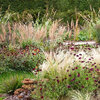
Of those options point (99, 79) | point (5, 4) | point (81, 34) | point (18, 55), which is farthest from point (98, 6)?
point (99, 79)

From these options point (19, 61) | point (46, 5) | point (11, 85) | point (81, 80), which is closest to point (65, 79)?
point (81, 80)

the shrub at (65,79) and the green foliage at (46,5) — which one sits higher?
the green foliage at (46,5)

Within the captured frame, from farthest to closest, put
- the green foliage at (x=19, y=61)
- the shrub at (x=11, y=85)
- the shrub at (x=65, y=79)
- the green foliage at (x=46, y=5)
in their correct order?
the green foliage at (x=46, y=5)
the green foliage at (x=19, y=61)
the shrub at (x=11, y=85)
the shrub at (x=65, y=79)

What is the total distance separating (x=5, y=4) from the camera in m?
13.6

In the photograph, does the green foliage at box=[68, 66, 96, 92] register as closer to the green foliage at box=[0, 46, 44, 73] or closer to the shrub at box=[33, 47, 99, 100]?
the shrub at box=[33, 47, 99, 100]

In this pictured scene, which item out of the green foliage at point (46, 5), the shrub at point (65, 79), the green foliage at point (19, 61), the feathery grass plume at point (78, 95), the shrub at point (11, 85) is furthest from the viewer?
the green foliage at point (46, 5)

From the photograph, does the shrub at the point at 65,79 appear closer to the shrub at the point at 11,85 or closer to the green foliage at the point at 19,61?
the shrub at the point at 11,85

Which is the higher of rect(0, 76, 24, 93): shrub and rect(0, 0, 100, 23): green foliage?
rect(0, 0, 100, 23): green foliage

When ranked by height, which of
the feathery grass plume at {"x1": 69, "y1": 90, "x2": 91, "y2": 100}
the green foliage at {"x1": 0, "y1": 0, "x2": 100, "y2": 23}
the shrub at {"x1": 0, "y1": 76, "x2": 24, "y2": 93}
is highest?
the green foliage at {"x1": 0, "y1": 0, "x2": 100, "y2": 23}

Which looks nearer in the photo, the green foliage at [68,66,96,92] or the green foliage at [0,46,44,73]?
the green foliage at [68,66,96,92]

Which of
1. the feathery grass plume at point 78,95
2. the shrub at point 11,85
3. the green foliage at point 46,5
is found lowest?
the feathery grass plume at point 78,95

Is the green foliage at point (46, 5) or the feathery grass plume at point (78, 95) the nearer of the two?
the feathery grass plume at point (78, 95)

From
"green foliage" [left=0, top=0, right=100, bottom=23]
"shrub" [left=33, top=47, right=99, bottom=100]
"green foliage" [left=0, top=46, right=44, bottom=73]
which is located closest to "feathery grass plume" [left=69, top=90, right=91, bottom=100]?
"shrub" [left=33, top=47, right=99, bottom=100]

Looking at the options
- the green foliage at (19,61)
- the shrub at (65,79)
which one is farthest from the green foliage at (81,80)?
the green foliage at (19,61)
